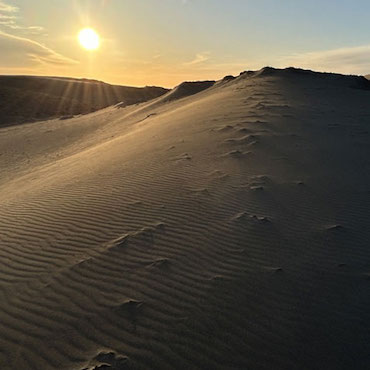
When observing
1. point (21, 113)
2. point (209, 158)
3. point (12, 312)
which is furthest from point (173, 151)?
point (21, 113)

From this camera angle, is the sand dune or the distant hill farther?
the distant hill

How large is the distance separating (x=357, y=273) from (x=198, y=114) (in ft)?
Answer: 32.0

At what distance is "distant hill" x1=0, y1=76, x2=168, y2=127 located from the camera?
33.0m

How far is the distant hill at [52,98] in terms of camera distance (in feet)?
108

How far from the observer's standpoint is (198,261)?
448 cm

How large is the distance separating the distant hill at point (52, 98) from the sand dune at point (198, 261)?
2151 centimetres

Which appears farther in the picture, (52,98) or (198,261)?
(52,98)

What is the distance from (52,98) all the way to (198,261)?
132 feet

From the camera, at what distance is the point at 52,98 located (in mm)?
41531

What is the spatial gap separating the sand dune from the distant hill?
21513mm

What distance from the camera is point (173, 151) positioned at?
29.6ft

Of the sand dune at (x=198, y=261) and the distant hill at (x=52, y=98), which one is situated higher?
the distant hill at (x=52, y=98)

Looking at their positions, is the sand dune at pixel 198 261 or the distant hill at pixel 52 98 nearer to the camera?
the sand dune at pixel 198 261

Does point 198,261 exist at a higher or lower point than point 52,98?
lower
